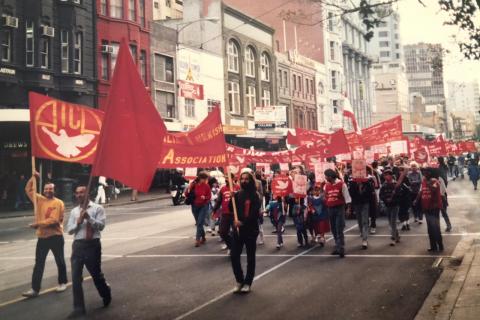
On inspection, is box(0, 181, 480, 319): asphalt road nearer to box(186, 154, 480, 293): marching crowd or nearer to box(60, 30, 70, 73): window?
box(186, 154, 480, 293): marching crowd

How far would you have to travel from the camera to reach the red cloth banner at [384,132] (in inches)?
742

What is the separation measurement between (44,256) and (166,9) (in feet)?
180

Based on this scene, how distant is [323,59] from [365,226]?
55.9 metres

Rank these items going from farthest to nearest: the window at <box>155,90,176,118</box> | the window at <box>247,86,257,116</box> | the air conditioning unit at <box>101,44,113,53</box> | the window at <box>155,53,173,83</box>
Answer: the window at <box>247,86,257,116</box> → the window at <box>155,53,173,83</box> → the window at <box>155,90,176,118</box> → the air conditioning unit at <box>101,44,113,53</box>

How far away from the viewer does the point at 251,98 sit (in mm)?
48688

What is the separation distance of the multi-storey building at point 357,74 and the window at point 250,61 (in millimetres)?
22924

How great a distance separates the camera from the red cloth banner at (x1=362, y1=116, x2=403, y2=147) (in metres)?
18.8

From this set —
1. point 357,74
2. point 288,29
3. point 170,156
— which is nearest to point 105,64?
point 170,156

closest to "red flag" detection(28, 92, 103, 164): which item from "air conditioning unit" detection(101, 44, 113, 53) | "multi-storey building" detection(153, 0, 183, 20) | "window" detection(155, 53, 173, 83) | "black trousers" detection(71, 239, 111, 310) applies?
"black trousers" detection(71, 239, 111, 310)

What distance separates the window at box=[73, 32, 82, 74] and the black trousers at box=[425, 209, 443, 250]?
25.3m

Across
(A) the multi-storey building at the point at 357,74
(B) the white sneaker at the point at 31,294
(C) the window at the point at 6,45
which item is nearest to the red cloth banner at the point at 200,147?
(B) the white sneaker at the point at 31,294

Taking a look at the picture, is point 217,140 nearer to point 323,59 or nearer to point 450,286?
point 450,286

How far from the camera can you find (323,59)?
6444cm

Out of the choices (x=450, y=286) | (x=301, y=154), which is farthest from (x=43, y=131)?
(x=301, y=154)
